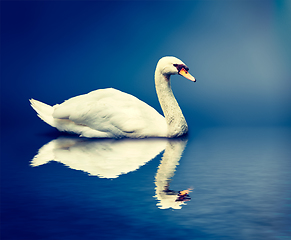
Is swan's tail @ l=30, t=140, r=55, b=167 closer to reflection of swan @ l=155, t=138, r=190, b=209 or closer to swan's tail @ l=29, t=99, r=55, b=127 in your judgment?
swan's tail @ l=29, t=99, r=55, b=127

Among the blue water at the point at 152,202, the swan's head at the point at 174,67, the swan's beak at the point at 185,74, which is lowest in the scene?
the blue water at the point at 152,202

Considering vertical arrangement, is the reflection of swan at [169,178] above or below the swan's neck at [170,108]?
below

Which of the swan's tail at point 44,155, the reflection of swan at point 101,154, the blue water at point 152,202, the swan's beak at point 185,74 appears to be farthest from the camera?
the swan's beak at point 185,74

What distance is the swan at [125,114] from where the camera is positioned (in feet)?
31.0

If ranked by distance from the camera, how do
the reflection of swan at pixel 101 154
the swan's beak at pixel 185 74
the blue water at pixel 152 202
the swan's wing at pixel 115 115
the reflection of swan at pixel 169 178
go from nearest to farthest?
the blue water at pixel 152 202 < the reflection of swan at pixel 169 178 < the reflection of swan at pixel 101 154 < the swan's wing at pixel 115 115 < the swan's beak at pixel 185 74

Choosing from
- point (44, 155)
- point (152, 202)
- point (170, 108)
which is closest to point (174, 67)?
point (170, 108)

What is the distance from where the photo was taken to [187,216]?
165 inches

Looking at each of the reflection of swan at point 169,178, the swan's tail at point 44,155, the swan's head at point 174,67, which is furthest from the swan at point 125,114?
the swan's tail at point 44,155

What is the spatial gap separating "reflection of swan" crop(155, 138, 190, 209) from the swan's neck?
742 mm

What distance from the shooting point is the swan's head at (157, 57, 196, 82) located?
9.55 m

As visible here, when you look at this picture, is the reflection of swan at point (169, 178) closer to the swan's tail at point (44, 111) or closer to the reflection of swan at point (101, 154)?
the reflection of swan at point (101, 154)

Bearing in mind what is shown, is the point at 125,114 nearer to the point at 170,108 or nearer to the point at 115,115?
the point at 115,115

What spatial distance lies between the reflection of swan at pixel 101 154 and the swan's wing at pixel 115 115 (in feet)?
0.81

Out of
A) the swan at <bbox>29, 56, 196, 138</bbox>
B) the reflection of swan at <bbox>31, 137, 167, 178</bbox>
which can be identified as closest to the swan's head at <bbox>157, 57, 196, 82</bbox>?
the swan at <bbox>29, 56, 196, 138</bbox>
